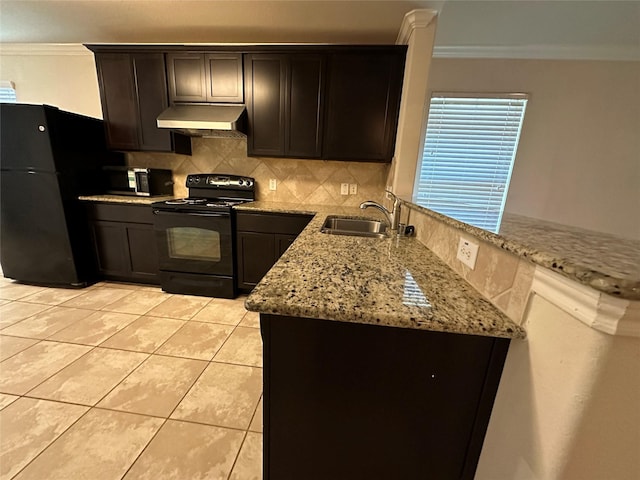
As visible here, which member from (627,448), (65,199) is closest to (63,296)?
(65,199)

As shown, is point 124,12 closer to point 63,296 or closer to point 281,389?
point 63,296

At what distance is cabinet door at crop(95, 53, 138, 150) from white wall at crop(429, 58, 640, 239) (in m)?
3.20

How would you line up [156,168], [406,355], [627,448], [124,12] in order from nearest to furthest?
[627,448]
[406,355]
[124,12]
[156,168]

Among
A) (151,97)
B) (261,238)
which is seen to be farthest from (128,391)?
(151,97)

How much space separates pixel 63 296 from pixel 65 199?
37.0 inches

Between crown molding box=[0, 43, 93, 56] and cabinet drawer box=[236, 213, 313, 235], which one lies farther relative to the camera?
crown molding box=[0, 43, 93, 56]

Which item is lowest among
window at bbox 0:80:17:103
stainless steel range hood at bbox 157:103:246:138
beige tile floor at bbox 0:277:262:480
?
beige tile floor at bbox 0:277:262:480

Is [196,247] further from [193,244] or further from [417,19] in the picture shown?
[417,19]

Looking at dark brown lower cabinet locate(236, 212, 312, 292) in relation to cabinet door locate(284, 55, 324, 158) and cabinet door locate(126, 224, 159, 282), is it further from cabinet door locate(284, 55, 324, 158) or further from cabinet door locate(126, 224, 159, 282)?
cabinet door locate(126, 224, 159, 282)

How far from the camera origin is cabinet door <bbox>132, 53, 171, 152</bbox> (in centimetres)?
252

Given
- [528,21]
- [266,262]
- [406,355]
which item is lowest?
[266,262]

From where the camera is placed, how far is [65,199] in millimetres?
2480

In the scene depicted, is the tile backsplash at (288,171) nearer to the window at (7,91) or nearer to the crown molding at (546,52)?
the crown molding at (546,52)

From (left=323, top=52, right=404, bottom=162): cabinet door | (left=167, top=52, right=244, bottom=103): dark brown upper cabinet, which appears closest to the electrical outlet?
(left=323, top=52, right=404, bottom=162): cabinet door
